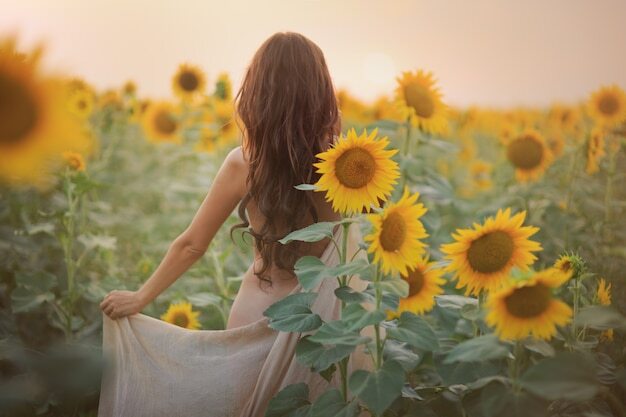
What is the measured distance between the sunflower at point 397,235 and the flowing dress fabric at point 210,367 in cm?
38

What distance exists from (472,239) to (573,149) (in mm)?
2214

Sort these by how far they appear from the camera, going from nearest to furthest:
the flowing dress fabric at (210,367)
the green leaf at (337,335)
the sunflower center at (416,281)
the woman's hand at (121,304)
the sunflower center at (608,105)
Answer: the green leaf at (337,335)
the flowing dress fabric at (210,367)
the woman's hand at (121,304)
the sunflower center at (416,281)
the sunflower center at (608,105)

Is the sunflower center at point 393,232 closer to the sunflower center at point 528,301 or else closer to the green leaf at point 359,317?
the green leaf at point 359,317

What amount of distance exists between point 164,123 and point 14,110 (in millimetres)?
4109

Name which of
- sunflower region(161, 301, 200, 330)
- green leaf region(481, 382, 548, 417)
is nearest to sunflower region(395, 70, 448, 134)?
sunflower region(161, 301, 200, 330)

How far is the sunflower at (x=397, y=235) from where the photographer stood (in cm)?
135

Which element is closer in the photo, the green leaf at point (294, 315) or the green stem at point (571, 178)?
the green leaf at point (294, 315)

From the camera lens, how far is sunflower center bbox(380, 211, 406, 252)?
4.47 ft

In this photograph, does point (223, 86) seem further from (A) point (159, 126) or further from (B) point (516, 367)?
(B) point (516, 367)

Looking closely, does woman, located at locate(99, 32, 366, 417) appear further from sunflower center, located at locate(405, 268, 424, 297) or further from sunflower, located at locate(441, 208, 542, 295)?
sunflower, located at locate(441, 208, 542, 295)

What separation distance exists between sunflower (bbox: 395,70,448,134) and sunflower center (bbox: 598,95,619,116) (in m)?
1.43

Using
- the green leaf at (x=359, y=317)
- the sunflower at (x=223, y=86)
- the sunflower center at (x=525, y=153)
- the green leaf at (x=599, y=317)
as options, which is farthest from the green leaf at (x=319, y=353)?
the sunflower at (x=223, y=86)

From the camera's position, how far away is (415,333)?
139cm

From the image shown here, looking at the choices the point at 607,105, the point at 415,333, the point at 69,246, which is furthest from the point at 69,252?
the point at 607,105
